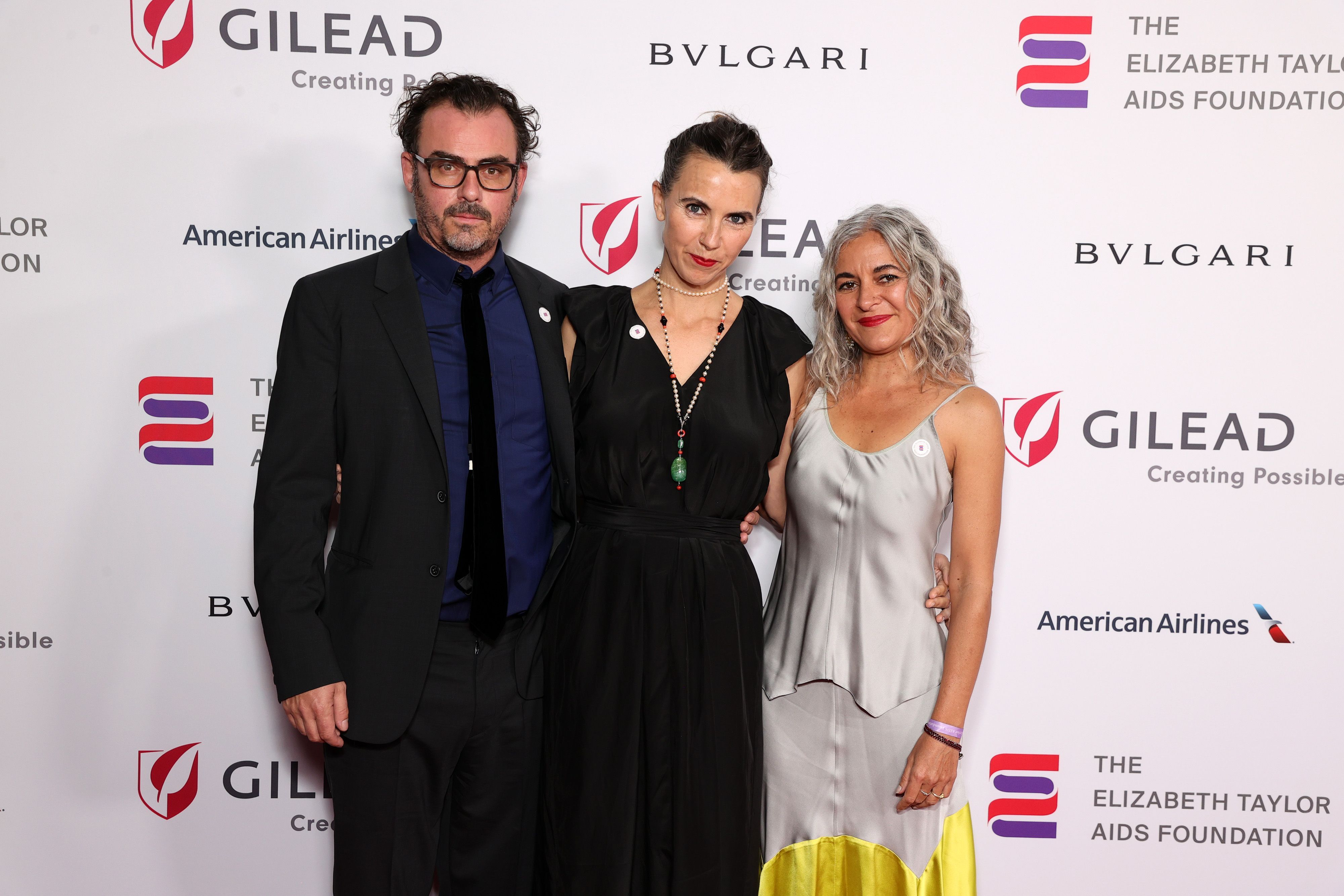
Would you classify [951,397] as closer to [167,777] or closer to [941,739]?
[941,739]

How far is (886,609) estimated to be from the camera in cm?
183

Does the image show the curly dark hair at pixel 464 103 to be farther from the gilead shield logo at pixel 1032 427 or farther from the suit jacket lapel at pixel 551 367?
the gilead shield logo at pixel 1032 427

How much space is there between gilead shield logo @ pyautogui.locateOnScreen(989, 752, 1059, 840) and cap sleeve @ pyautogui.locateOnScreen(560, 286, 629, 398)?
1.72 m

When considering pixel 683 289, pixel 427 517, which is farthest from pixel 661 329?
pixel 427 517

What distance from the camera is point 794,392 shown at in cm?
201

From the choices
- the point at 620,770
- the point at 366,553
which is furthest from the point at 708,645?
the point at 366,553

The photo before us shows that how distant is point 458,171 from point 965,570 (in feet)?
4.58

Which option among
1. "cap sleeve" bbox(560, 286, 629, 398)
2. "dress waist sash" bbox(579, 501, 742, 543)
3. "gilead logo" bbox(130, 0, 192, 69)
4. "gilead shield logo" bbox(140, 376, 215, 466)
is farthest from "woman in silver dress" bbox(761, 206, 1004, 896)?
"gilead logo" bbox(130, 0, 192, 69)

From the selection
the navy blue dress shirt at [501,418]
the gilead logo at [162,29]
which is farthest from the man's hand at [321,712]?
the gilead logo at [162,29]

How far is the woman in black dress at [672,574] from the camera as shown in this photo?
1.73 metres

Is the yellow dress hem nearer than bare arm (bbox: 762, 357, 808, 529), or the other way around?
the yellow dress hem

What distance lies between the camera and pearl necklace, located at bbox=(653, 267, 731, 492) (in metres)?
1.80

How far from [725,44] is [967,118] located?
72 cm

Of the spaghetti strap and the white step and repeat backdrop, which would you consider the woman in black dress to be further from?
the white step and repeat backdrop
